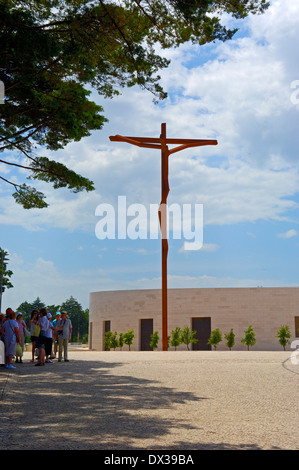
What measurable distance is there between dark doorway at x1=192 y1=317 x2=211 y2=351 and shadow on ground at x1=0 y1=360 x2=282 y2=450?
25.6m

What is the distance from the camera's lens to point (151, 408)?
7.85m

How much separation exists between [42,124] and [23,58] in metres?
3.62

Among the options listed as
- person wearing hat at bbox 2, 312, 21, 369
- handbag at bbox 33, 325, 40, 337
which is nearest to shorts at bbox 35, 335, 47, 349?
handbag at bbox 33, 325, 40, 337

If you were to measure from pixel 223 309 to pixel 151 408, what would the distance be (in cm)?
2940

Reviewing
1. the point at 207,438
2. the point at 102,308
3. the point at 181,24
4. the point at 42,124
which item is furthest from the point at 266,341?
the point at 207,438

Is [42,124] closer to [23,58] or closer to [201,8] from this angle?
[23,58]

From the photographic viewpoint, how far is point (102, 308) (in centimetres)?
4206

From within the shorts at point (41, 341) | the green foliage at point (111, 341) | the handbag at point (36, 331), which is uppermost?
the handbag at point (36, 331)

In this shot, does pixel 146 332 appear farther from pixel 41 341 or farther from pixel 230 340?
pixel 41 341

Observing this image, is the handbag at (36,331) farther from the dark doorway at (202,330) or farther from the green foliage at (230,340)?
the dark doorway at (202,330)

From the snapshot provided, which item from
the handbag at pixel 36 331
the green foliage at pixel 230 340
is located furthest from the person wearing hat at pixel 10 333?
the green foliage at pixel 230 340

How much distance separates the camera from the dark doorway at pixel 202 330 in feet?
121

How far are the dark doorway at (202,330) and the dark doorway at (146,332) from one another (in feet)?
11.5

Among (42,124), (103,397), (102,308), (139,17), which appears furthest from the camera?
(102,308)
